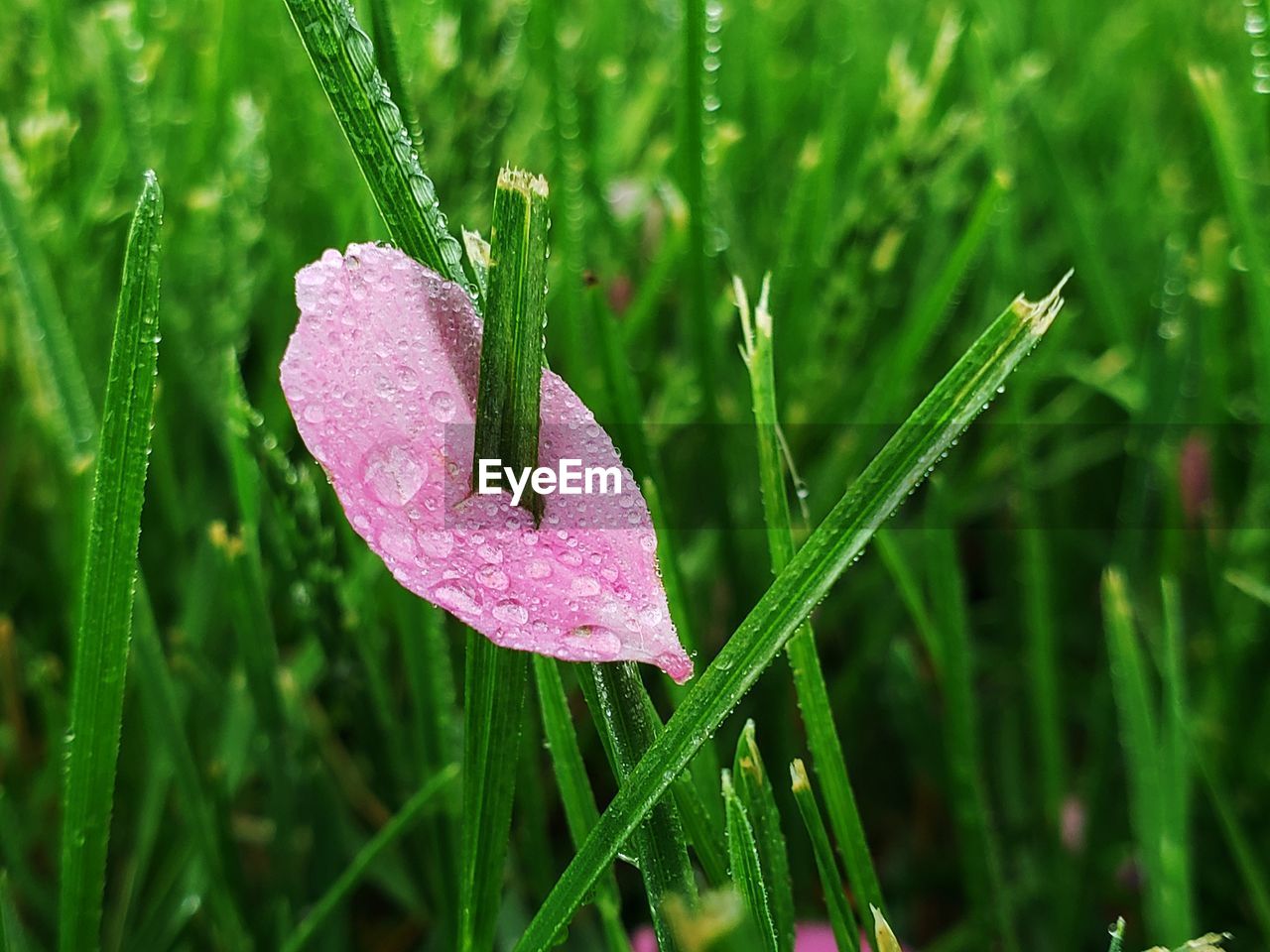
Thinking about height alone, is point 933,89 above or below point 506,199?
above

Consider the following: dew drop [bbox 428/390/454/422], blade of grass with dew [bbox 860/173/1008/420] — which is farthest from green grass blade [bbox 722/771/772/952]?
blade of grass with dew [bbox 860/173/1008/420]

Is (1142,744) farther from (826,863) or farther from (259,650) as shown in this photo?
(259,650)

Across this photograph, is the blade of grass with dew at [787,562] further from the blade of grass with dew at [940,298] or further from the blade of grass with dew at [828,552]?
the blade of grass with dew at [940,298]

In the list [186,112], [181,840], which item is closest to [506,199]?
[181,840]

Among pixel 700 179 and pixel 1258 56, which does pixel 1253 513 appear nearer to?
pixel 1258 56

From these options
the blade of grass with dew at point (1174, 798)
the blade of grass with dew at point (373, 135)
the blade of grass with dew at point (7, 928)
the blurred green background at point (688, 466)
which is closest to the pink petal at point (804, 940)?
the blurred green background at point (688, 466)

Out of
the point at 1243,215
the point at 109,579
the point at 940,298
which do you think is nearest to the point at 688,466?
the point at 940,298
